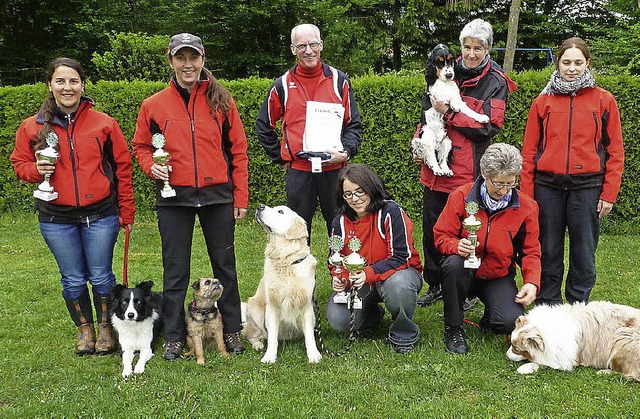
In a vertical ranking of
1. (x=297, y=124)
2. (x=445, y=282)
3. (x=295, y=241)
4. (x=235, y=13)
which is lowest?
(x=445, y=282)

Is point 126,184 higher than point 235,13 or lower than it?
lower

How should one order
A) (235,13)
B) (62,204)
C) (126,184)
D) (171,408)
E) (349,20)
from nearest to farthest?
(171,408) → (62,204) → (126,184) → (235,13) → (349,20)

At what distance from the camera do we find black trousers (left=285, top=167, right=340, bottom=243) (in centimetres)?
435

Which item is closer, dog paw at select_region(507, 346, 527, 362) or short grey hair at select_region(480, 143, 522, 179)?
short grey hair at select_region(480, 143, 522, 179)

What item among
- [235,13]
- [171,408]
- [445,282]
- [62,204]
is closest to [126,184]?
[62,204]

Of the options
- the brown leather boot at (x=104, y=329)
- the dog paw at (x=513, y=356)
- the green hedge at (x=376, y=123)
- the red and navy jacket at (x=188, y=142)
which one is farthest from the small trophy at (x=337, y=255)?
the green hedge at (x=376, y=123)

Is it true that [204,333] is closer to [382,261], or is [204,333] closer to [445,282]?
[382,261]

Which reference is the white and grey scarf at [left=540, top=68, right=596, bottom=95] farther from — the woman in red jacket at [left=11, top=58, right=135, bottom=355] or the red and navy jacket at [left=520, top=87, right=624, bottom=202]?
the woman in red jacket at [left=11, top=58, right=135, bottom=355]

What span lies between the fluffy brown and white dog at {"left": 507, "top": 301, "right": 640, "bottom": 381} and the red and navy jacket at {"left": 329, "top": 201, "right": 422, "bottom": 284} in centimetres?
93

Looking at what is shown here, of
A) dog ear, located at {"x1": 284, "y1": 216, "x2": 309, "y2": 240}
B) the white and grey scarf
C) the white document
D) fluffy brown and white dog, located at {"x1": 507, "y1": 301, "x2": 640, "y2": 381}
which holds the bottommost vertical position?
fluffy brown and white dog, located at {"x1": 507, "y1": 301, "x2": 640, "y2": 381}

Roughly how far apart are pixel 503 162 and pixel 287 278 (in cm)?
167

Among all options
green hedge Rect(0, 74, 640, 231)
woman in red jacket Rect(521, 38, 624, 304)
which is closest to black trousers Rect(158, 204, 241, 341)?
woman in red jacket Rect(521, 38, 624, 304)

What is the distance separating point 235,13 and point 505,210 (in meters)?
9.59

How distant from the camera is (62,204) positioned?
12.5ft
